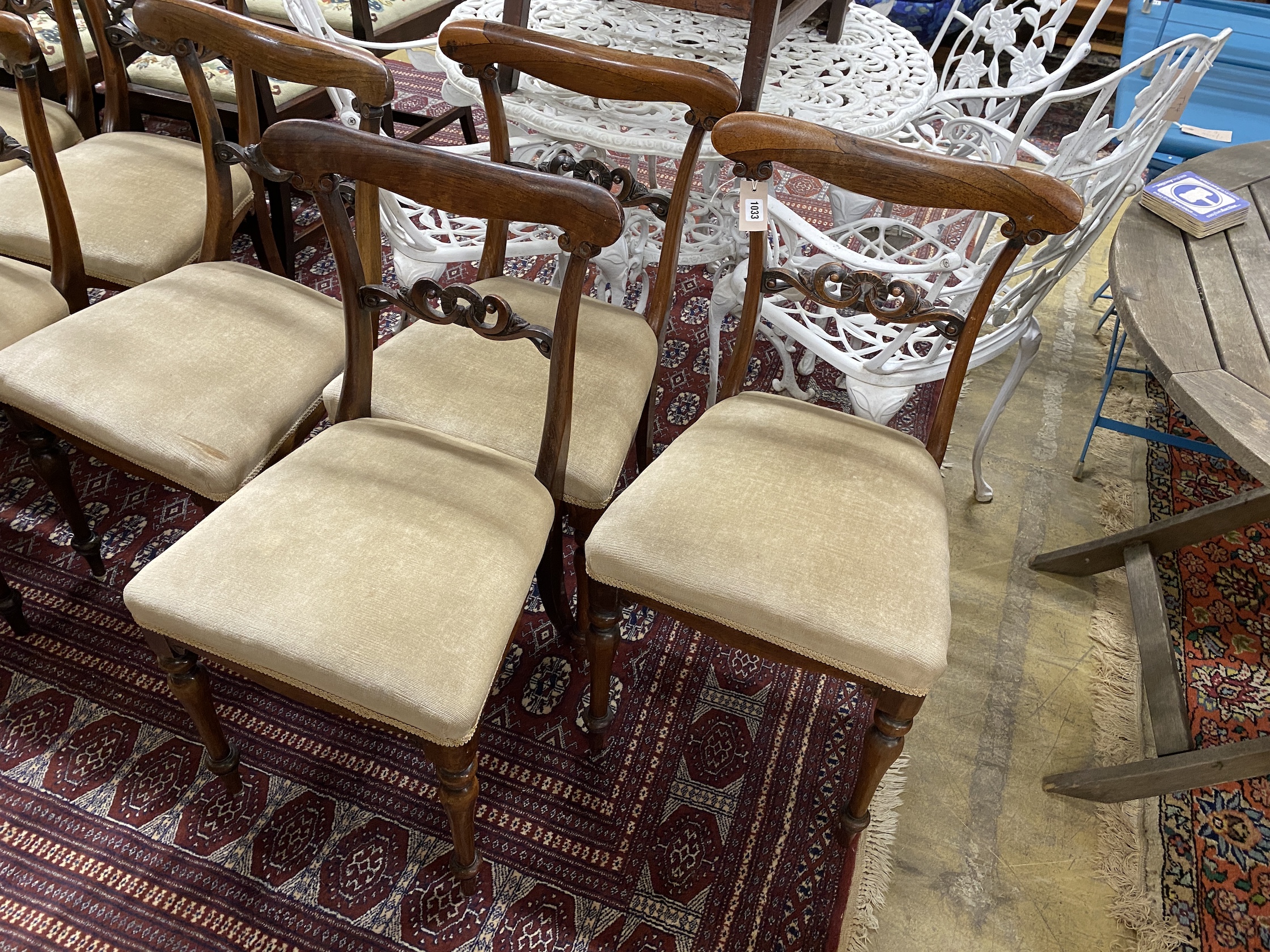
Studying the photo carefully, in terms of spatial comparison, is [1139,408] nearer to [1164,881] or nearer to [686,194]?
[1164,881]

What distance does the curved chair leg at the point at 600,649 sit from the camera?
1.20 metres

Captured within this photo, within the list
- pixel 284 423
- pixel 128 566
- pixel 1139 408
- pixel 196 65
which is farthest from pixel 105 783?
pixel 1139 408

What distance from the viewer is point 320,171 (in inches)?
40.2

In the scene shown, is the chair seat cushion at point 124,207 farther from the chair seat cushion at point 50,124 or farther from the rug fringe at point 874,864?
the rug fringe at point 874,864

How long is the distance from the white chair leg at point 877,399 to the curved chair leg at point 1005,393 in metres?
0.30

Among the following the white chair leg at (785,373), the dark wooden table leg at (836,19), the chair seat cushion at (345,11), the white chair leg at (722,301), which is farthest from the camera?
the chair seat cushion at (345,11)

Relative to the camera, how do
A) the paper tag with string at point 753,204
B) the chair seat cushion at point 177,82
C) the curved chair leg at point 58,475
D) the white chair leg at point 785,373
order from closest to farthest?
the paper tag with string at point 753,204 → the curved chair leg at point 58,475 → the white chair leg at point 785,373 → the chair seat cushion at point 177,82

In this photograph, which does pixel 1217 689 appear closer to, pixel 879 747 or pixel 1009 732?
pixel 1009 732

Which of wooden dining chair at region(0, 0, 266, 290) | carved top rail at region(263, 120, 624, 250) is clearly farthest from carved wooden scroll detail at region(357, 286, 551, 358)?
wooden dining chair at region(0, 0, 266, 290)

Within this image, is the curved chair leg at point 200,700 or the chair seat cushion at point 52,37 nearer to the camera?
the curved chair leg at point 200,700

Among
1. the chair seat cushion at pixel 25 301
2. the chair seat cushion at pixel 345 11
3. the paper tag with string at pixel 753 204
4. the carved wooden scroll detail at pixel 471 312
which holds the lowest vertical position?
the chair seat cushion at pixel 25 301

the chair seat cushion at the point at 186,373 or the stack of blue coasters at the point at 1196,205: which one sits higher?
the stack of blue coasters at the point at 1196,205

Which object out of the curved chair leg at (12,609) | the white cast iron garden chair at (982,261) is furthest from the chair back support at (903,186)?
the curved chair leg at (12,609)

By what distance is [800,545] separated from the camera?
3.55 feet
